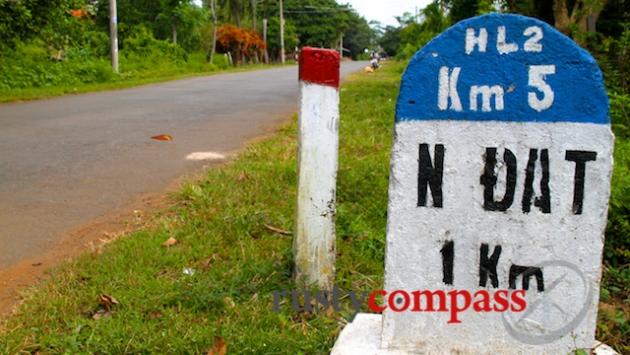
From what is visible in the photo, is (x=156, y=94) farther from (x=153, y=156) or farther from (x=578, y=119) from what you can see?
(x=578, y=119)

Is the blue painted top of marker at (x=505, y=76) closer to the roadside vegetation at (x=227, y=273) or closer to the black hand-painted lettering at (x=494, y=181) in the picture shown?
the black hand-painted lettering at (x=494, y=181)

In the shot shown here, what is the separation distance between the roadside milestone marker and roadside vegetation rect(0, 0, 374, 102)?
11.8 m

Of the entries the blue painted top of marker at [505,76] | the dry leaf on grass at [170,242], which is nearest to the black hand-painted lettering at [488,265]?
the blue painted top of marker at [505,76]

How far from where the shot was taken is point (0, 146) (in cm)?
674

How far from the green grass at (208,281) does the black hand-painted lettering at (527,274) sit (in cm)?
82

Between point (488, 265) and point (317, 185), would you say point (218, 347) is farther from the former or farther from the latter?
point (488, 265)

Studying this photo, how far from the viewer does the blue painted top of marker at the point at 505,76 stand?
177 cm

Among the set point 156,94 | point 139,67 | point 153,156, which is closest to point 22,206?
point 153,156

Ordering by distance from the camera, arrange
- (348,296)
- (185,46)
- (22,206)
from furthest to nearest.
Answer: (185,46), (22,206), (348,296)

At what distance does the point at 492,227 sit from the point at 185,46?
32.1 meters

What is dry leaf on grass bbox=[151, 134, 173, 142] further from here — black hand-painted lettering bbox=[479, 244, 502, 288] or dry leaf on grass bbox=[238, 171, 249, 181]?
black hand-painted lettering bbox=[479, 244, 502, 288]

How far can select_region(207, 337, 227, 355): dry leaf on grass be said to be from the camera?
7.83 ft

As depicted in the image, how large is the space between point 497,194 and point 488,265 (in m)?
0.22

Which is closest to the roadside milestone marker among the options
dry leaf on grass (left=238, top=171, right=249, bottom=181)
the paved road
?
the paved road
